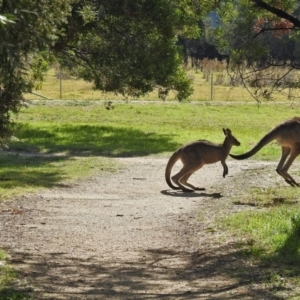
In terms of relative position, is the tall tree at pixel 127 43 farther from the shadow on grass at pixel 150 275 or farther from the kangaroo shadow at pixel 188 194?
the shadow on grass at pixel 150 275

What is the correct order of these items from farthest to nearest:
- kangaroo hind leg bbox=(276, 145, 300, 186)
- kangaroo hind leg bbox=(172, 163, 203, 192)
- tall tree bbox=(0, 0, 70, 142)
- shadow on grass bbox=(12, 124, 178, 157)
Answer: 1. shadow on grass bbox=(12, 124, 178, 157)
2. kangaroo hind leg bbox=(276, 145, 300, 186)
3. kangaroo hind leg bbox=(172, 163, 203, 192)
4. tall tree bbox=(0, 0, 70, 142)

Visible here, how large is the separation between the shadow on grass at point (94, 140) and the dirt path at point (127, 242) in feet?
18.2

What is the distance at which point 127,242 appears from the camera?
Result: 10844 mm

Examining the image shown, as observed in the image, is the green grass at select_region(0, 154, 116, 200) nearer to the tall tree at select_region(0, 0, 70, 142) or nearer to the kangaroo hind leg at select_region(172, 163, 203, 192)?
the tall tree at select_region(0, 0, 70, 142)

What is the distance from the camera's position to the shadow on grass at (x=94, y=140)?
2241cm

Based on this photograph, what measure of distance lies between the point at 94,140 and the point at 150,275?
624 inches

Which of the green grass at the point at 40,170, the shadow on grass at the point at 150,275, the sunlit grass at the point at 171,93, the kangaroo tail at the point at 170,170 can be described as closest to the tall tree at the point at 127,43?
the green grass at the point at 40,170

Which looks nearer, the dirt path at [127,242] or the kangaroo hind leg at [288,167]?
the dirt path at [127,242]

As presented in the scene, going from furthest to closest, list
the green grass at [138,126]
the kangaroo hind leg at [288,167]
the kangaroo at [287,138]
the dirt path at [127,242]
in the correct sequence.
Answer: the green grass at [138,126] → the kangaroo hind leg at [288,167] → the kangaroo at [287,138] → the dirt path at [127,242]

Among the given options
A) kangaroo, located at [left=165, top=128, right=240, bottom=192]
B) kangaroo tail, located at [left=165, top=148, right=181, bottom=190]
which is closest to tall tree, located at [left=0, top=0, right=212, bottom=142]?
kangaroo tail, located at [left=165, top=148, right=181, bottom=190]

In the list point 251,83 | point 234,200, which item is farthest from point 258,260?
point 234,200

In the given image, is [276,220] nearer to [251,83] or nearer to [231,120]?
[251,83]

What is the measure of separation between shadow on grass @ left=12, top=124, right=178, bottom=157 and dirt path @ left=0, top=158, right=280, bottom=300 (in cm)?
554

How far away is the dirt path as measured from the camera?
8.38m
